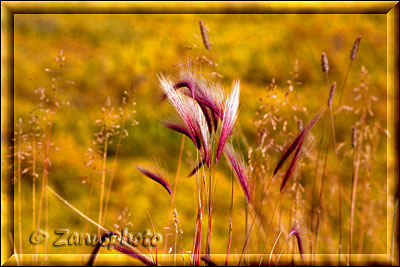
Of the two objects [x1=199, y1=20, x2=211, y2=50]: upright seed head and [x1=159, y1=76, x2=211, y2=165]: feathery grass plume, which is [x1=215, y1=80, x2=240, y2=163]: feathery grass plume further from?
[x1=199, y1=20, x2=211, y2=50]: upright seed head

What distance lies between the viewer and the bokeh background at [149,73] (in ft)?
4.58

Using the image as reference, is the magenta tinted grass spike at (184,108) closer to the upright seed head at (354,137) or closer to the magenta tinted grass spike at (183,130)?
the magenta tinted grass spike at (183,130)

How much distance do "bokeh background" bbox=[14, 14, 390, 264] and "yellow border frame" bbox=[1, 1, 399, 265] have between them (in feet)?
0.07

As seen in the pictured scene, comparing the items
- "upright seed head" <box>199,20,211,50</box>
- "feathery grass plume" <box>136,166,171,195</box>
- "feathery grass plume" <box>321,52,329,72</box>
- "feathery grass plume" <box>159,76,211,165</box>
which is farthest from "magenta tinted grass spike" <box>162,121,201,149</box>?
"feathery grass plume" <box>321,52,329,72</box>

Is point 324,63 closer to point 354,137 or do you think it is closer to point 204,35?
point 354,137

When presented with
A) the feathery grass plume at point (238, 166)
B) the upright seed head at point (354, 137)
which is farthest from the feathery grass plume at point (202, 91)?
the upright seed head at point (354, 137)

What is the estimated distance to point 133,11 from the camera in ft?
4.59

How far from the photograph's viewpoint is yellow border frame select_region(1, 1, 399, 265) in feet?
4.56

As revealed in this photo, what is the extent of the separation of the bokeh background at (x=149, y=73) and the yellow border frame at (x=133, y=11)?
21 mm

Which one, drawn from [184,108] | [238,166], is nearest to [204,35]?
[184,108]

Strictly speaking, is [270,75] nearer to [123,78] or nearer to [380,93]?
[380,93]

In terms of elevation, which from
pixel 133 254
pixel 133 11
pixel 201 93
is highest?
pixel 133 11

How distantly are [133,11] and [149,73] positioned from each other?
8.1 inches

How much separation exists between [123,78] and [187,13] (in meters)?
0.30
